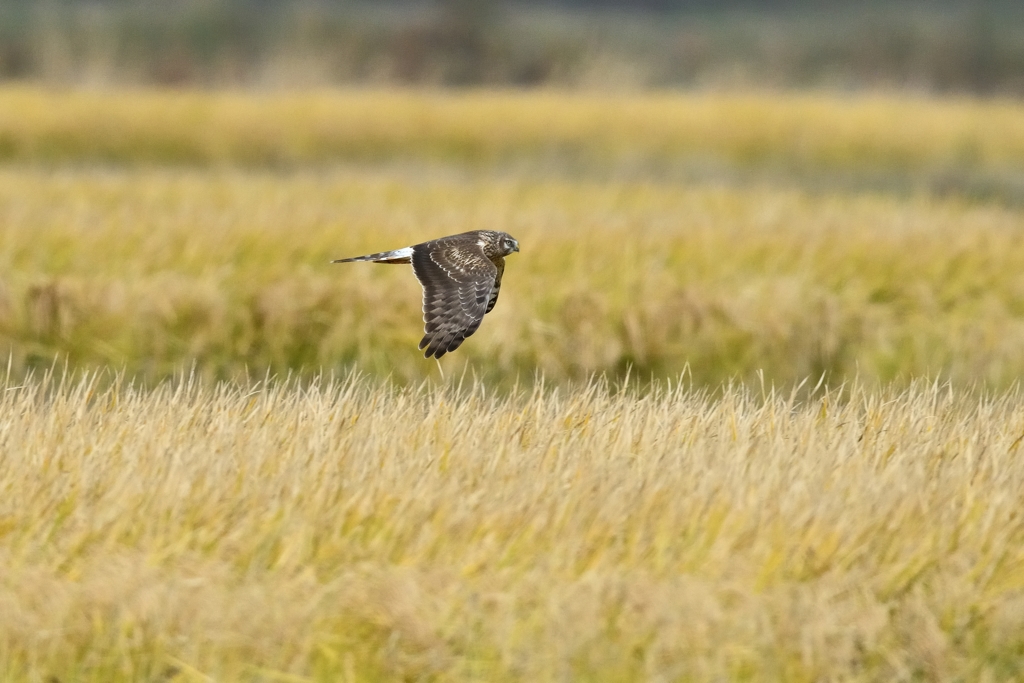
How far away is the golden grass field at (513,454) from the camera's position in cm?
334

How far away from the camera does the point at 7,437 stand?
13.9 feet

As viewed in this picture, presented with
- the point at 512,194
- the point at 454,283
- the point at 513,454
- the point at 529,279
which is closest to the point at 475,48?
the point at 512,194

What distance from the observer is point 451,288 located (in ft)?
13.9

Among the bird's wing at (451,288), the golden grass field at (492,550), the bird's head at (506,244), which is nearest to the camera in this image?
the golden grass field at (492,550)

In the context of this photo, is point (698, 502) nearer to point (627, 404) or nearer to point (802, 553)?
point (802, 553)

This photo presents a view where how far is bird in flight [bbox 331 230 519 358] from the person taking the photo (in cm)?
413

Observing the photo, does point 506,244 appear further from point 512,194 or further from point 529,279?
point 512,194

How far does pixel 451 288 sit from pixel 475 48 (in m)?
14.9

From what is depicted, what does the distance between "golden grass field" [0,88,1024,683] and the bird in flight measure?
0.31 m

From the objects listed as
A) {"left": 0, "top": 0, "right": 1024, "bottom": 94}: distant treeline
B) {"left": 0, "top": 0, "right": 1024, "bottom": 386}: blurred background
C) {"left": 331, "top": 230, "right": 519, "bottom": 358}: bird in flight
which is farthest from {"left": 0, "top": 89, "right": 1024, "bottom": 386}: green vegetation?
{"left": 0, "top": 0, "right": 1024, "bottom": 94}: distant treeline

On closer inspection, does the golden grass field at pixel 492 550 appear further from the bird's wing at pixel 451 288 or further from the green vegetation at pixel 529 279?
the green vegetation at pixel 529 279

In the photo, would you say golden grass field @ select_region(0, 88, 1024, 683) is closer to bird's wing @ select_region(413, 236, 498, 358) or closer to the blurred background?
the blurred background

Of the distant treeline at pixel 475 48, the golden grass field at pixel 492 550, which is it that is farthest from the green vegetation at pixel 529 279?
the distant treeline at pixel 475 48

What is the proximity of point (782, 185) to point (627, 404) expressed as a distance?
7.87 meters
